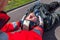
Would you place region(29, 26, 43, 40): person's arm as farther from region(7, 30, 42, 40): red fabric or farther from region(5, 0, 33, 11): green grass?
region(5, 0, 33, 11): green grass

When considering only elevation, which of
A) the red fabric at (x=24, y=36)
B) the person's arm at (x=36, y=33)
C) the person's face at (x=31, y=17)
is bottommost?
the person's arm at (x=36, y=33)

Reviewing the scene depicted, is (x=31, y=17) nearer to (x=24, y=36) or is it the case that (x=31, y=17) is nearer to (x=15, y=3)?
(x=24, y=36)

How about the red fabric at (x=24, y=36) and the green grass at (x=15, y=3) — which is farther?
the green grass at (x=15, y=3)

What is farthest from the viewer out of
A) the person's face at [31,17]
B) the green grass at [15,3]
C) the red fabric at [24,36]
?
the green grass at [15,3]

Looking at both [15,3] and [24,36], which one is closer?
[24,36]

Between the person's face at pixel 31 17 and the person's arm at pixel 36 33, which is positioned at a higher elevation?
the person's face at pixel 31 17

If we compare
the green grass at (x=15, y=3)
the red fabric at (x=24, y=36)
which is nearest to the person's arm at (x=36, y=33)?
the red fabric at (x=24, y=36)

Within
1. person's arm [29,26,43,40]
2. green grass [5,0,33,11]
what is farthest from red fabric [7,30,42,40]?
green grass [5,0,33,11]

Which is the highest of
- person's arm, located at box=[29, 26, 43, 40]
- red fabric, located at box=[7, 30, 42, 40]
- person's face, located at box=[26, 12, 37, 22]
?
person's face, located at box=[26, 12, 37, 22]

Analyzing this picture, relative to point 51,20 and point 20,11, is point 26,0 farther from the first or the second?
point 51,20

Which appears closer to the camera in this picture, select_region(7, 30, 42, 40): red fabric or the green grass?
select_region(7, 30, 42, 40): red fabric

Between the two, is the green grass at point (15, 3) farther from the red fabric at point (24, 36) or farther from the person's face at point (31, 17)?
the red fabric at point (24, 36)

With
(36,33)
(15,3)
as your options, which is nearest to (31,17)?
(36,33)

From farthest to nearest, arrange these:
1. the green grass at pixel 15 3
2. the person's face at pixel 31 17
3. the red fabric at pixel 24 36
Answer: the green grass at pixel 15 3 → the person's face at pixel 31 17 → the red fabric at pixel 24 36
